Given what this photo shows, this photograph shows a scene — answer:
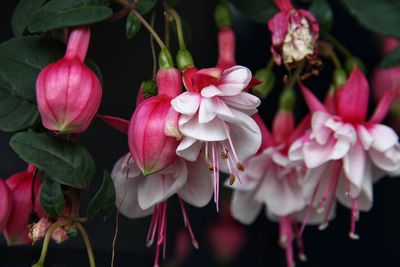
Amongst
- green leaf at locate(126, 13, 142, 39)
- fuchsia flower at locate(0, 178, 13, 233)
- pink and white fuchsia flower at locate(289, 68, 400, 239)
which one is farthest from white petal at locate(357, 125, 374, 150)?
fuchsia flower at locate(0, 178, 13, 233)

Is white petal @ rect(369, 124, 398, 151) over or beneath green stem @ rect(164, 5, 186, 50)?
beneath

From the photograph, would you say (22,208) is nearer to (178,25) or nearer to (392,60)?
(178,25)

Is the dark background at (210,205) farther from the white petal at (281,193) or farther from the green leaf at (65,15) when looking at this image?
the green leaf at (65,15)

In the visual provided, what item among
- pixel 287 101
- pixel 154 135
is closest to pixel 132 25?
pixel 154 135

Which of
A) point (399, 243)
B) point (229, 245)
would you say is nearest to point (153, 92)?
point (229, 245)

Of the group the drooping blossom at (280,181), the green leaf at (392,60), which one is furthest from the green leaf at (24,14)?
the green leaf at (392,60)

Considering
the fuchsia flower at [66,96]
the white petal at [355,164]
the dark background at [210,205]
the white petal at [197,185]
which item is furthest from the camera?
the dark background at [210,205]

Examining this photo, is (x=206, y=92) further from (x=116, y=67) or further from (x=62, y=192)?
(x=116, y=67)

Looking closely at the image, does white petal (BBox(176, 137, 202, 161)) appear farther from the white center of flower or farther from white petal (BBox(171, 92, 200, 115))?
the white center of flower
